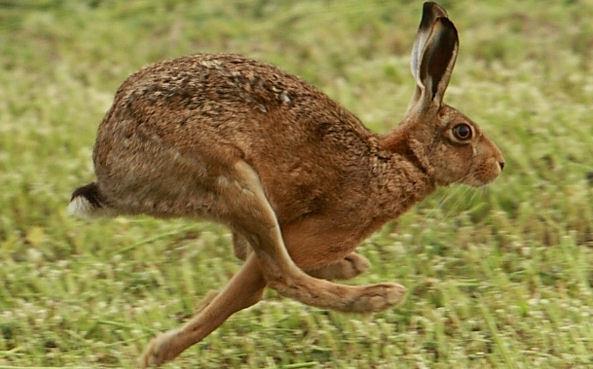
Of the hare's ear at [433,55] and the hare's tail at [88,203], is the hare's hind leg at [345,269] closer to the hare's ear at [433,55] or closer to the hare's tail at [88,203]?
the hare's ear at [433,55]

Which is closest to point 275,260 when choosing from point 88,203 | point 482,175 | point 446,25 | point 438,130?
point 88,203

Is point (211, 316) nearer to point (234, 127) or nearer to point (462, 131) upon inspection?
point (234, 127)

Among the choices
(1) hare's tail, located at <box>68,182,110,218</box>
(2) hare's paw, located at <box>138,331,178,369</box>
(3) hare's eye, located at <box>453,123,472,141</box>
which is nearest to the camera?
(2) hare's paw, located at <box>138,331,178,369</box>

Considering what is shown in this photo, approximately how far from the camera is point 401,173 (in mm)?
6148

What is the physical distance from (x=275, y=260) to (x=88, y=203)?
792 millimetres

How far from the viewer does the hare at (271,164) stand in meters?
5.71

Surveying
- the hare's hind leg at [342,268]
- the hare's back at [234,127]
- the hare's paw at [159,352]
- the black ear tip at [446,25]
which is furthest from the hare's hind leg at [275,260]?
the black ear tip at [446,25]

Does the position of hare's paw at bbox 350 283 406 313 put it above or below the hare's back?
below

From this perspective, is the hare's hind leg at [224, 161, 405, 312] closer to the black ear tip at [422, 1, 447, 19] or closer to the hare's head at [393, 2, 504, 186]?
the hare's head at [393, 2, 504, 186]

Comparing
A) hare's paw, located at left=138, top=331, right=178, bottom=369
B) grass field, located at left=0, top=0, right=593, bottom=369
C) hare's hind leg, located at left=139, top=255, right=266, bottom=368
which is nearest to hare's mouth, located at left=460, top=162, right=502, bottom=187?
grass field, located at left=0, top=0, right=593, bottom=369

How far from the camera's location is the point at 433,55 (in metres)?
6.05

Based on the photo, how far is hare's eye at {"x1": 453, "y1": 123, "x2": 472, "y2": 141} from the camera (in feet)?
20.5

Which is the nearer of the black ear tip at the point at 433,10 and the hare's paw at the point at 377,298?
the hare's paw at the point at 377,298

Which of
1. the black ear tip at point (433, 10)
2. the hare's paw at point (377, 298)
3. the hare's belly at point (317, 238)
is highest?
the black ear tip at point (433, 10)
